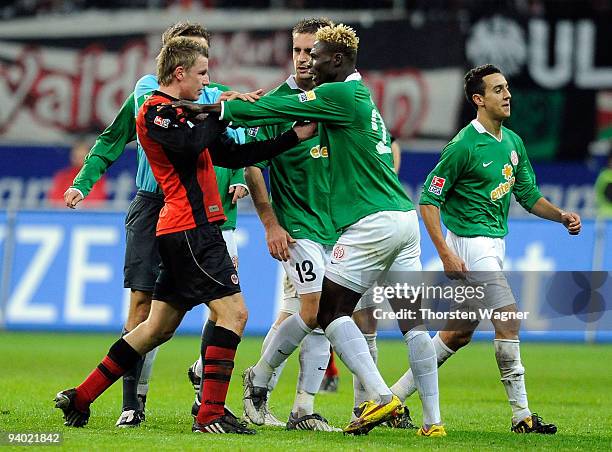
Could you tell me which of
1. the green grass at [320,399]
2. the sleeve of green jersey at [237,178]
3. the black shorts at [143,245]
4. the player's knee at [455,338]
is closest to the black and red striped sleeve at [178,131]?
the black shorts at [143,245]

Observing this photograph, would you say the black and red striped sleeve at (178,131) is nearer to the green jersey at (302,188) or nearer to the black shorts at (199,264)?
the black shorts at (199,264)

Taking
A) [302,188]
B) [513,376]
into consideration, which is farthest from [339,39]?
[513,376]

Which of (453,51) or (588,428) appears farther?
(453,51)

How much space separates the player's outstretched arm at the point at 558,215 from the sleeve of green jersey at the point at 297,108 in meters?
2.00

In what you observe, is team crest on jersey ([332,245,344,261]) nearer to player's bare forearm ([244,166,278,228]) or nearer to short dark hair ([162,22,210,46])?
player's bare forearm ([244,166,278,228])

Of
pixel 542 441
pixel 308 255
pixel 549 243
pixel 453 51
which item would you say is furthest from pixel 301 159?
pixel 453 51

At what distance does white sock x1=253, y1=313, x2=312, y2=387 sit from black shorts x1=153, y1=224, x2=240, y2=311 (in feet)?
2.61

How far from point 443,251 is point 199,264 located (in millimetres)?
1644

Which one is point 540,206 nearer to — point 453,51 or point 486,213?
point 486,213

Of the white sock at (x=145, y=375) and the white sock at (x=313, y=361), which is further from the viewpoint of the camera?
the white sock at (x=145, y=375)

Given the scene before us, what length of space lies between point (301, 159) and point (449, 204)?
39.8 inches

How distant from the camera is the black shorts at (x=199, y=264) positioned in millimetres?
7094

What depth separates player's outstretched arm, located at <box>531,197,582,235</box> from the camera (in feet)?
27.6

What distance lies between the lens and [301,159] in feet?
26.7
